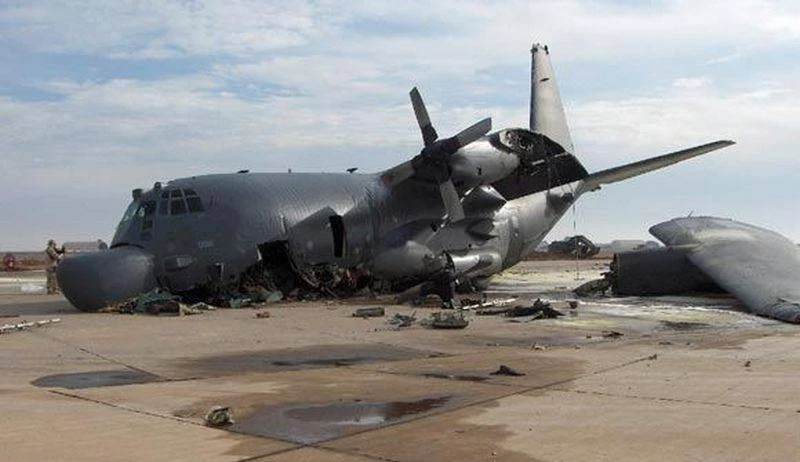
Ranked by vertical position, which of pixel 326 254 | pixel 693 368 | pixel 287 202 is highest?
pixel 287 202

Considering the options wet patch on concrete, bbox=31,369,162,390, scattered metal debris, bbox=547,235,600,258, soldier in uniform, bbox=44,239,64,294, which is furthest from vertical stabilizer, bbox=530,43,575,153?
scattered metal debris, bbox=547,235,600,258

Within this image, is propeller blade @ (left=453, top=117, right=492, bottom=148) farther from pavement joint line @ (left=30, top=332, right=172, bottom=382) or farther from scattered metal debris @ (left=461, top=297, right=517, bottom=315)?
pavement joint line @ (left=30, top=332, right=172, bottom=382)

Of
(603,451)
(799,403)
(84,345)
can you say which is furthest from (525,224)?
(603,451)

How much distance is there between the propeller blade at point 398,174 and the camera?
22766mm

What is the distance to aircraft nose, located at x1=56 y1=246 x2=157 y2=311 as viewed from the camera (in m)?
18.0

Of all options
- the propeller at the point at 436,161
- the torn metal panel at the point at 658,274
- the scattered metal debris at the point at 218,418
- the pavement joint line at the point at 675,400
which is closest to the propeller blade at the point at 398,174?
the propeller at the point at 436,161

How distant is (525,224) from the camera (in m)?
27.1

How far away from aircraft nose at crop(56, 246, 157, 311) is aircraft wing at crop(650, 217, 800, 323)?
13.8 m

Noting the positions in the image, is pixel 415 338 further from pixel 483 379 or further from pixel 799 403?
pixel 799 403

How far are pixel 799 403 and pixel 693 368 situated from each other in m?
2.29

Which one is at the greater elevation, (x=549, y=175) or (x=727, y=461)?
(x=549, y=175)

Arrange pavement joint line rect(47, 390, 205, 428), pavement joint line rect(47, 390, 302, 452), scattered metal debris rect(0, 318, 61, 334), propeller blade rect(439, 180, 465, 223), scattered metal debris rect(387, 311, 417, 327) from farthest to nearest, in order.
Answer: propeller blade rect(439, 180, 465, 223) → scattered metal debris rect(387, 311, 417, 327) → scattered metal debris rect(0, 318, 61, 334) → pavement joint line rect(47, 390, 205, 428) → pavement joint line rect(47, 390, 302, 452)

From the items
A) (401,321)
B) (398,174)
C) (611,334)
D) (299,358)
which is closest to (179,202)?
(398,174)

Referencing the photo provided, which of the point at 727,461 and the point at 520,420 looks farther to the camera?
the point at 520,420
